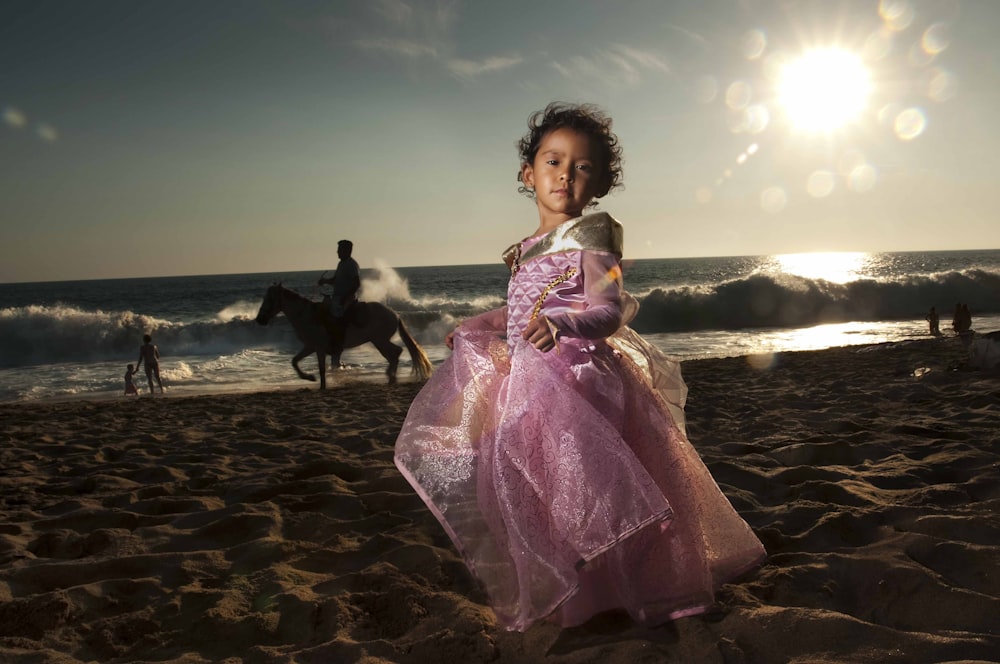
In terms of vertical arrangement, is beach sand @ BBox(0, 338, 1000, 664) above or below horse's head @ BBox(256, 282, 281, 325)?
below

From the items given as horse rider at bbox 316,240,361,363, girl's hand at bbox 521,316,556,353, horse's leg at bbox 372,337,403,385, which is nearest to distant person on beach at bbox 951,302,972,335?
horse's leg at bbox 372,337,403,385

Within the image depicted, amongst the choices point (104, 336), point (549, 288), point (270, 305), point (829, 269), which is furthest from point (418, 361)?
point (829, 269)

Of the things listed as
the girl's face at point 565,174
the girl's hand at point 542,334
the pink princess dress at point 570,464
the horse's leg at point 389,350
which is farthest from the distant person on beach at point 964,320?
the girl's hand at point 542,334

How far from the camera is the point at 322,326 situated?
10.5 metres

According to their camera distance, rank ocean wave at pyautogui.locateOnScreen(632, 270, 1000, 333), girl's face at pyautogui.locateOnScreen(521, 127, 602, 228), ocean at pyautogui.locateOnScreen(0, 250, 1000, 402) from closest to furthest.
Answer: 1. girl's face at pyautogui.locateOnScreen(521, 127, 602, 228)
2. ocean at pyautogui.locateOnScreen(0, 250, 1000, 402)
3. ocean wave at pyautogui.locateOnScreen(632, 270, 1000, 333)

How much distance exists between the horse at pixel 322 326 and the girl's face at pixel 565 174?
8.35 m

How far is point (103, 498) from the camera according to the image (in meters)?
3.73

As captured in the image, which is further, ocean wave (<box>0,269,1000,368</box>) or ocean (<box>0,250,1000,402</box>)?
ocean wave (<box>0,269,1000,368</box>)

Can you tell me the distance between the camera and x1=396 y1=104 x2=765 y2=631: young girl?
1.87m

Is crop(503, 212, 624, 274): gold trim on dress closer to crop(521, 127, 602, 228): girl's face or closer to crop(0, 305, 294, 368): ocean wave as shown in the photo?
crop(521, 127, 602, 228): girl's face

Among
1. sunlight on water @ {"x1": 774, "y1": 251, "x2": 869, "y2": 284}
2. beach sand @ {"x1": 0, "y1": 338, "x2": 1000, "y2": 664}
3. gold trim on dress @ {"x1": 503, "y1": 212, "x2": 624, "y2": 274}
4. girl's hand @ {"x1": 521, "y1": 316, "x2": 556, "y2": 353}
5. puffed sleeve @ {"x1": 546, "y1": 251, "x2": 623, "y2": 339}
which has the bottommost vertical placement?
beach sand @ {"x1": 0, "y1": 338, "x2": 1000, "y2": 664}

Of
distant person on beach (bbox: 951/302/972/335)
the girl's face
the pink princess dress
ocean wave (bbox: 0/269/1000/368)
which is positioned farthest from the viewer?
ocean wave (bbox: 0/269/1000/368)

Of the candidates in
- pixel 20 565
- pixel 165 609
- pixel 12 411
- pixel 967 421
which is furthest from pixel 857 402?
pixel 12 411

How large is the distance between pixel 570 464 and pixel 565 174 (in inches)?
37.8
